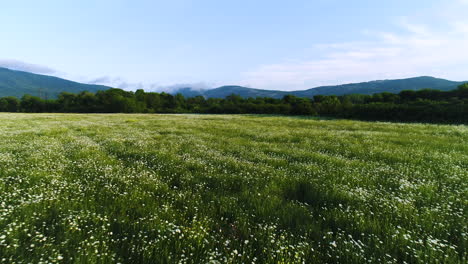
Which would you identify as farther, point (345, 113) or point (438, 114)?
point (345, 113)

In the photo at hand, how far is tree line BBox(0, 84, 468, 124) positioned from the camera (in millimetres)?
A: 40781

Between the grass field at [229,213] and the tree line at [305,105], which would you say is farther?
the tree line at [305,105]

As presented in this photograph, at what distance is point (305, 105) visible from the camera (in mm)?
86812

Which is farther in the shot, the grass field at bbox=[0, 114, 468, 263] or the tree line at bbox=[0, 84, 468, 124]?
the tree line at bbox=[0, 84, 468, 124]

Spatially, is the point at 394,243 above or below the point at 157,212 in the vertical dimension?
below

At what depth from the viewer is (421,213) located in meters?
4.01

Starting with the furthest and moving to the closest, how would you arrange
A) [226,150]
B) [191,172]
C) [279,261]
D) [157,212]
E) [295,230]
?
[226,150] → [191,172] → [157,212] → [295,230] → [279,261]

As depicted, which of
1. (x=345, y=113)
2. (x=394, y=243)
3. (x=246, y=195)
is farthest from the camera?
(x=345, y=113)

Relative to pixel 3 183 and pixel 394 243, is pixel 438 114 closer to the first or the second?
pixel 394 243

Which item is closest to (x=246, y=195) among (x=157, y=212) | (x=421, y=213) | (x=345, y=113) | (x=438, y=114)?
(x=157, y=212)

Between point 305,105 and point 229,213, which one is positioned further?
point 305,105

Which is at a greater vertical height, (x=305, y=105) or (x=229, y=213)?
(x=229, y=213)

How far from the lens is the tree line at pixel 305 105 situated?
4078 cm

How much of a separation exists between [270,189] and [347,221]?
1.90 meters
